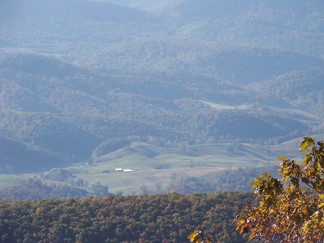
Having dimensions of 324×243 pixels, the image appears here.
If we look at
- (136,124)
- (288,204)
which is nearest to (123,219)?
(288,204)

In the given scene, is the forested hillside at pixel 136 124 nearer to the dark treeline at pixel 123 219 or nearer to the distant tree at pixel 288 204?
the dark treeline at pixel 123 219

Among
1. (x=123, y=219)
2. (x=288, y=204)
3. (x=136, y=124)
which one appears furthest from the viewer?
(x=136, y=124)

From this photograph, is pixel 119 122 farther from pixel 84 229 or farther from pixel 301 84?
pixel 84 229

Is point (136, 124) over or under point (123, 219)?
over

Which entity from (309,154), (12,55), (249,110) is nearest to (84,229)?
(309,154)

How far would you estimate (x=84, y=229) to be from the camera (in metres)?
27.9

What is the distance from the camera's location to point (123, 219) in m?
28.6

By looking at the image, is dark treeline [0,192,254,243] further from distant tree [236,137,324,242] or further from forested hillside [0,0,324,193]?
forested hillside [0,0,324,193]

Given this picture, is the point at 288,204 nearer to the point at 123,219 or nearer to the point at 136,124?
the point at 123,219

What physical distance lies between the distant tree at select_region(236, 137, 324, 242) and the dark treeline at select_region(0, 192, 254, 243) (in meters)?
14.3

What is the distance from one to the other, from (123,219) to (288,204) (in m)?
17.1

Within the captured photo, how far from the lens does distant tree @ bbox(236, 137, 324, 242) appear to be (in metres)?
11.6

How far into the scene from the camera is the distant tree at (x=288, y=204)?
1157 centimetres

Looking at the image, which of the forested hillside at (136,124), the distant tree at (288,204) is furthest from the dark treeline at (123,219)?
the forested hillside at (136,124)
